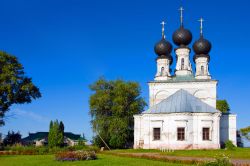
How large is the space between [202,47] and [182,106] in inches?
412

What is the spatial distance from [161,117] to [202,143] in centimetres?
443

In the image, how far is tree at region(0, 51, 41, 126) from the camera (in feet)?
131

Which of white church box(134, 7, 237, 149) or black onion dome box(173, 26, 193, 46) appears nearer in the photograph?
white church box(134, 7, 237, 149)

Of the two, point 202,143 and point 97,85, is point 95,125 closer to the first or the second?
point 97,85

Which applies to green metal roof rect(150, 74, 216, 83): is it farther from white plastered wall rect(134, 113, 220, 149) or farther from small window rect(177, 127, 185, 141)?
small window rect(177, 127, 185, 141)

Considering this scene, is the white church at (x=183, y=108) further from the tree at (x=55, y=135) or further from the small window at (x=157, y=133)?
the tree at (x=55, y=135)

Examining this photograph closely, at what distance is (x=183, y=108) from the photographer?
36.0 meters

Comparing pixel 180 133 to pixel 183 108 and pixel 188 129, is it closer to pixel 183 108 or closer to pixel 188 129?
pixel 188 129

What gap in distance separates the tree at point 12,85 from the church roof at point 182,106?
46.0 feet

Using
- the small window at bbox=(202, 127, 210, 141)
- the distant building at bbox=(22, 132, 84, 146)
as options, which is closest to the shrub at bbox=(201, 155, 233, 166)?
the small window at bbox=(202, 127, 210, 141)

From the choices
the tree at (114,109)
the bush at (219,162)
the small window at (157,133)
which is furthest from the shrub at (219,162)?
the tree at (114,109)

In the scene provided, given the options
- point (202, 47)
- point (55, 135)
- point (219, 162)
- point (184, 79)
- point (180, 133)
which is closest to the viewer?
point (219, 162)

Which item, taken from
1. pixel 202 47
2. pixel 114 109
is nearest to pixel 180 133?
pixel 114 109

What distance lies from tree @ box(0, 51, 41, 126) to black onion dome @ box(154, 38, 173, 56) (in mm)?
14660
